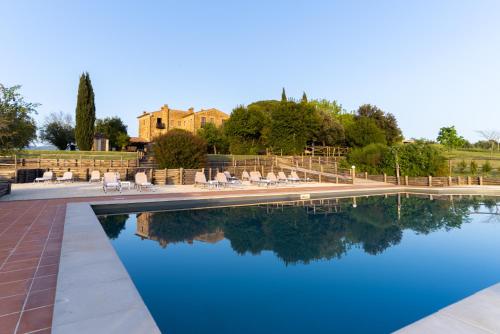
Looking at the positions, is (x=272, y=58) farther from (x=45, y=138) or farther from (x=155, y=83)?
(x=45, y=138)

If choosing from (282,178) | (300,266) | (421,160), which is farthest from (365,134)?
(300,266)

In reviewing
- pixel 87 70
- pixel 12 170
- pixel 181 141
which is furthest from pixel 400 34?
pixel 87 70

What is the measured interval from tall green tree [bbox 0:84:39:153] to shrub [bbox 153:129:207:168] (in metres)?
7.23

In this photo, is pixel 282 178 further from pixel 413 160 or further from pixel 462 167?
pixel 462 167

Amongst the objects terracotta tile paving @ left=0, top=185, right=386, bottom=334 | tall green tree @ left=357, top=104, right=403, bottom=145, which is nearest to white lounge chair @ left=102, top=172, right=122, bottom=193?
terracotta tile paving @ left=0, top=185, right=386, bottom=334

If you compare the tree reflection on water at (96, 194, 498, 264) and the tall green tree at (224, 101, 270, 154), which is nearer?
the tree reflection on water at (96, 194, 498, 264)

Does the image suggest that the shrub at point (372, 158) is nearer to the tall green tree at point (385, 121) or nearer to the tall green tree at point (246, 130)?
the tall green tree at point (246, 130)

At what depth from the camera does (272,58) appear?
24.6 meters

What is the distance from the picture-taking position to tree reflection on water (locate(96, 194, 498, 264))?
6.17 metres

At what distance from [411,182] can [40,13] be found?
22081mm

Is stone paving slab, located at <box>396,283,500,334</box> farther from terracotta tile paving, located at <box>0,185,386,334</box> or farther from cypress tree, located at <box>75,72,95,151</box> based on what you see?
cypress tree, located at <box>75,72,95,151</box>

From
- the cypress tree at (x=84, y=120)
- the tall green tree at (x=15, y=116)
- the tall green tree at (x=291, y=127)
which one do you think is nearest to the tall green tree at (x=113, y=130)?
the cypress tree at (x=84, y=120)

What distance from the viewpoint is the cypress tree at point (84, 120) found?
28859 mm

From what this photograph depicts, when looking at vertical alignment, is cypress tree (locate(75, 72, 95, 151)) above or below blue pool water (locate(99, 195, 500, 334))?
above
